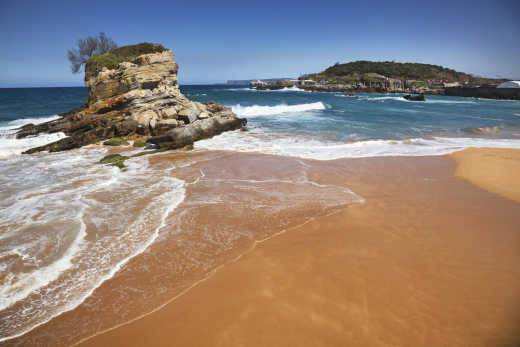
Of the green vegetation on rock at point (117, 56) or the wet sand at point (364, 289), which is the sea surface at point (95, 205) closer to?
the wet sand at point (364, 289)

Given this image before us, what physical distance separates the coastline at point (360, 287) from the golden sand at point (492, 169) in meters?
1.48

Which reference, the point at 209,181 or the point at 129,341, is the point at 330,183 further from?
the point at 129,341

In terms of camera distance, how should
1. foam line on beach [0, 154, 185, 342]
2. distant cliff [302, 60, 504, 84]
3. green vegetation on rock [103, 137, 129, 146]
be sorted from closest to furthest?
foam line on beach [0, 154, 185, 342] → green vegetation on rock [103, 137, 129, 146] → distant cliff [302, 60, 504, 84]

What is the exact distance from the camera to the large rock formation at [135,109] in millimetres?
15789

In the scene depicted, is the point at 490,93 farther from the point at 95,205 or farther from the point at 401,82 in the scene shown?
the point at 95,205

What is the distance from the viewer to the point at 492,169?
8.51 metres

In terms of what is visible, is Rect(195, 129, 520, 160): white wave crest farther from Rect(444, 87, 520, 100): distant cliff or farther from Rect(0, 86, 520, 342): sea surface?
Rect(444, 87, 520, 100): distant cliff

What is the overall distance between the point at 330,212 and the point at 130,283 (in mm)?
3963

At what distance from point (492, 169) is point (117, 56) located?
78.2 ft

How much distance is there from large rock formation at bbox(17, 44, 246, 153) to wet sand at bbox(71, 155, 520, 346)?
37.6ft

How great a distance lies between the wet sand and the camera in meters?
2.81

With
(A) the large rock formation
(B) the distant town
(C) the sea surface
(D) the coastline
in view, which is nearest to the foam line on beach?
(C) the sea surface

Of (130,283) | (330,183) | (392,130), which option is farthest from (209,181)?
(392,130)

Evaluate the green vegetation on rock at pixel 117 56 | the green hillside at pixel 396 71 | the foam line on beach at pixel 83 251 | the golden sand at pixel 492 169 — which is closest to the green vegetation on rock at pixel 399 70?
the green hillside at pixel 396 71
